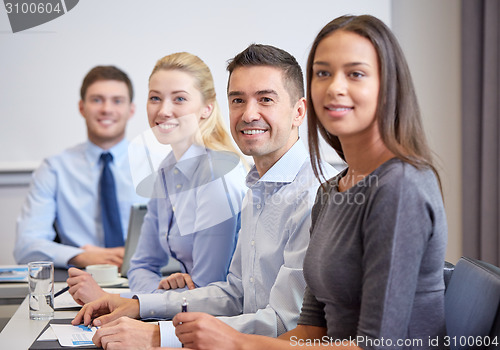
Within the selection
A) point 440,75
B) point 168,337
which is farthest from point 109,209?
point 440,75

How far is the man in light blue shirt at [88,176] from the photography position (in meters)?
3.09

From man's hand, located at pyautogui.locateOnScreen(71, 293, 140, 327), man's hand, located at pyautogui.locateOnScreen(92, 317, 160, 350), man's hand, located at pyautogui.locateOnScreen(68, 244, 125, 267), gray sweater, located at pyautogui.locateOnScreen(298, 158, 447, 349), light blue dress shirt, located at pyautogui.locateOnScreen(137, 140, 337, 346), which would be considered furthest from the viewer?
man's hand, located at pyautogui.locateOnScreen(68, 244, 125, 267)

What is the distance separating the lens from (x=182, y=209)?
2.00 metres

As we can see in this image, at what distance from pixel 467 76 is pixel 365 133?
2638mm

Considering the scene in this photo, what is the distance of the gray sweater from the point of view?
0.94 meters

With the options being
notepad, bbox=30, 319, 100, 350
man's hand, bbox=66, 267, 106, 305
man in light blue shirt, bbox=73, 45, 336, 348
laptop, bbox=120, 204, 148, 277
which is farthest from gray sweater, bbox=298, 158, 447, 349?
laptop, bbox=120, 204, 148, 277

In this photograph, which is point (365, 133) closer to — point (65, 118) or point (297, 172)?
point (297, 172)

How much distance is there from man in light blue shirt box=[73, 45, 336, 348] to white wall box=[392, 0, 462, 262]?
2.15m

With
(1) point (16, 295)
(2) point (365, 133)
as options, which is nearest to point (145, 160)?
(1) point (16, 295)

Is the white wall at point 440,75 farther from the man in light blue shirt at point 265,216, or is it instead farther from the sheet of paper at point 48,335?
the sheet of paper at point 48,335

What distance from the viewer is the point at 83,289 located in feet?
5.65

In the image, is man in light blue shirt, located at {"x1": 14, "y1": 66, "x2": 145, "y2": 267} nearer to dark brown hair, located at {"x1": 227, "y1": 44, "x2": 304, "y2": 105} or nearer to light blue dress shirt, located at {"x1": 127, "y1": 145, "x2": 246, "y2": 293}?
light blue dress shirt, located at {"x1": 127, "y1": 145, "x2": 246, "y2": 293}

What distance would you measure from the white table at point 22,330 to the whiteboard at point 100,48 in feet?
6.49

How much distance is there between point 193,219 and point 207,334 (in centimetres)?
83
